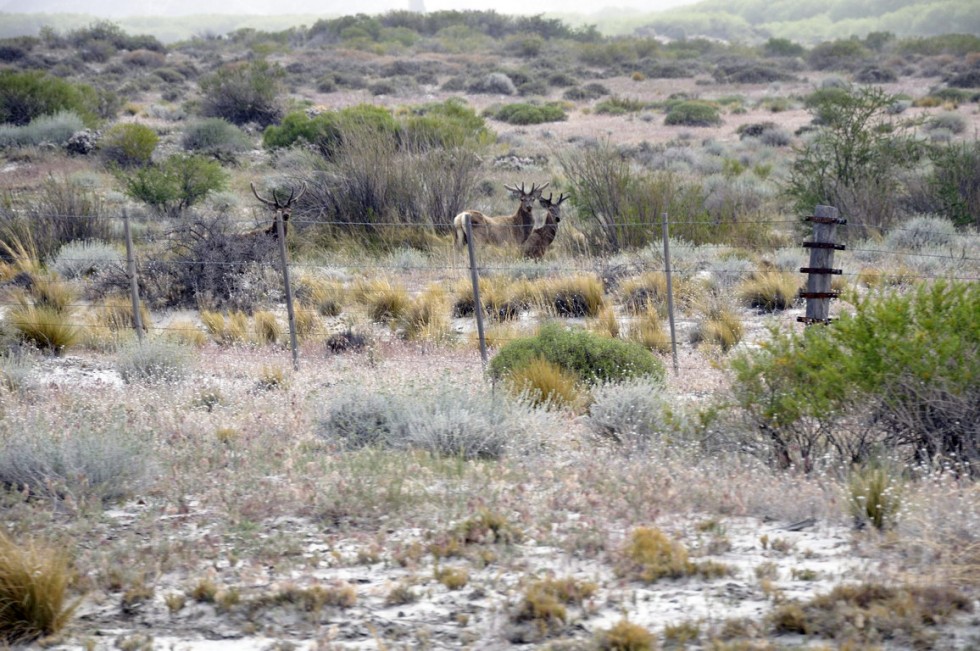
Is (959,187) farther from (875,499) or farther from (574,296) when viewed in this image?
(875,499)

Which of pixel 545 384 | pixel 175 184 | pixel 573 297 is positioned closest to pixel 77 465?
pixel 545 384

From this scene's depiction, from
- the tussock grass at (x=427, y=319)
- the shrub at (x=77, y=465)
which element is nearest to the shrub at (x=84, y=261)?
the tussock grass at (x=427, y=319)

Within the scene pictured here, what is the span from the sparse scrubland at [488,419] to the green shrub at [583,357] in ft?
0.13

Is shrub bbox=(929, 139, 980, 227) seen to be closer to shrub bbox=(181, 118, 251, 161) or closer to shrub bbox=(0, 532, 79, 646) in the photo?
shrub bbox=(0, 532, 79, 646)

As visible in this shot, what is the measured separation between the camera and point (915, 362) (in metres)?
5.79

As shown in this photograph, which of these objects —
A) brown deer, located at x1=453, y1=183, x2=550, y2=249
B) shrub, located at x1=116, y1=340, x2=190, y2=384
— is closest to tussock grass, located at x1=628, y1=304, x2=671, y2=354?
shrub, located at x1=116, y1=340, x2=190, y2=384

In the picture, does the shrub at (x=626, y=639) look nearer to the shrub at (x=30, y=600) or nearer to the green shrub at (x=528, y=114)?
the shrub at (x=30, y=600)

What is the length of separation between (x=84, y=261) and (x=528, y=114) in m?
25.3

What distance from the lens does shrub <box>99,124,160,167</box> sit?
2681cm

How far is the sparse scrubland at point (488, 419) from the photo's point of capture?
13.9ft

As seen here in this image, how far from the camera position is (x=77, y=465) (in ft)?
19.0

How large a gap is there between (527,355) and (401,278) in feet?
22.4

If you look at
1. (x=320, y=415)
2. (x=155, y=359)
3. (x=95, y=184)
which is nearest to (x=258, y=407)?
(x=320, y=415)

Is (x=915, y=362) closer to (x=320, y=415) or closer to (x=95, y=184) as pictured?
(x=320, y=415)
